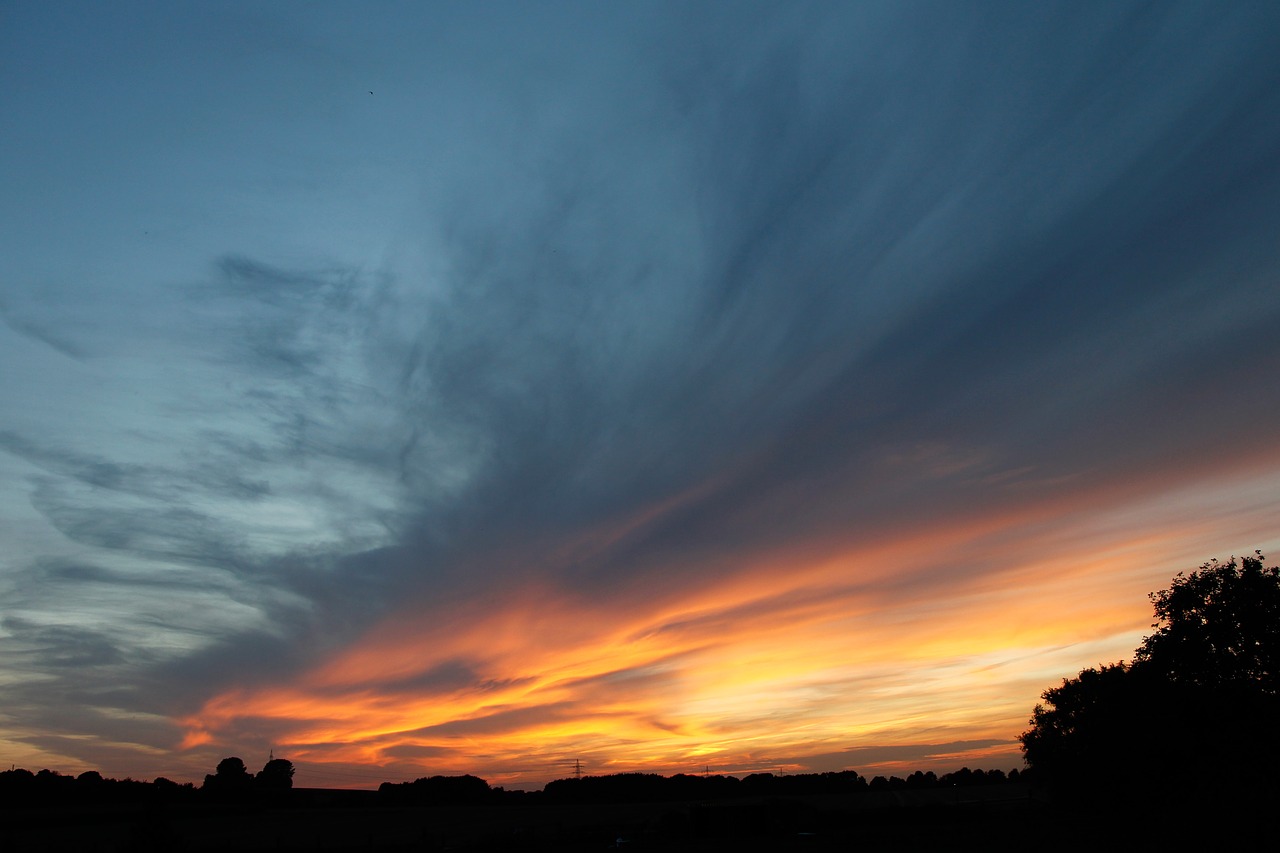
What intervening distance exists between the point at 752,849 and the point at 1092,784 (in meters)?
33.9

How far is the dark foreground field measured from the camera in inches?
2778

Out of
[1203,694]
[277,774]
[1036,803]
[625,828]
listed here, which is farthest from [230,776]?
[1203,694]

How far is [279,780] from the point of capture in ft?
617

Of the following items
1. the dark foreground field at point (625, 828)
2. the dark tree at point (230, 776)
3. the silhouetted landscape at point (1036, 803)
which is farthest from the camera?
the dark tree at point (230, 776)

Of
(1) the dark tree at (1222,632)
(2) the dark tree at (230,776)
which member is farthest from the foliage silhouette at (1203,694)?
(2) the dark tree at (230,776)

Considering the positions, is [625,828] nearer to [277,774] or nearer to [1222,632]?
[1222,632]

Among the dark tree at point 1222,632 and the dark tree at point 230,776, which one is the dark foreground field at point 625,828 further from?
the dark tree at point 230,776

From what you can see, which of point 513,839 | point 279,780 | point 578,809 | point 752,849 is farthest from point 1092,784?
point 279,780

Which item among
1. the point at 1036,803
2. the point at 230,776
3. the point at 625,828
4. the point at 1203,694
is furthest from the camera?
the point at 230,776

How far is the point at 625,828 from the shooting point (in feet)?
358

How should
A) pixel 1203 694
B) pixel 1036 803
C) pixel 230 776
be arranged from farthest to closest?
pixel 230 776 → pixel 1036 803 → pixel 1203 694

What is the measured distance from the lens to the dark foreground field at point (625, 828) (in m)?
70.6

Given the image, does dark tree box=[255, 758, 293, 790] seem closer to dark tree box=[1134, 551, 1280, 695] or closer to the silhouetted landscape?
the silhouetted landscape

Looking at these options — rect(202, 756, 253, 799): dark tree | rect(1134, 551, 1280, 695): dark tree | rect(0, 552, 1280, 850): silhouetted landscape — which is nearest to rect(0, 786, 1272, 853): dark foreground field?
rect(0, 552, 1280, 850): silhouetted landscape
